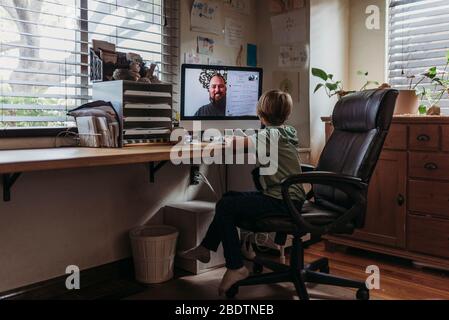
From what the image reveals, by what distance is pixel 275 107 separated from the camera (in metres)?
2.21

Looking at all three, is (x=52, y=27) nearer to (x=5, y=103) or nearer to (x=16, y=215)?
(x=5, y=103)

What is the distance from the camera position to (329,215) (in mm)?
2027

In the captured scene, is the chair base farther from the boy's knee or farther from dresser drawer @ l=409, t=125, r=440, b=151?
dresser drawer @ l=409, t=125, r=440, b=151

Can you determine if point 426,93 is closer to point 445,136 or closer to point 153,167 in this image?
point 445,136

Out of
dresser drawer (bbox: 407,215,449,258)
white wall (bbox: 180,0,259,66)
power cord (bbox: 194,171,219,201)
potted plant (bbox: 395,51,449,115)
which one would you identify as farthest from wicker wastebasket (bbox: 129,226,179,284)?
potted plant (bbox: 395,51,449,115)

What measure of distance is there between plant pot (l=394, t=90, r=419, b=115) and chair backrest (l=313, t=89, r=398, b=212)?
2.32ft

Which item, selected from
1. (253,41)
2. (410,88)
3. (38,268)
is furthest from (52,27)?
(410,88)

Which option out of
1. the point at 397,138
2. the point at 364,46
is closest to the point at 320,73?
the point at 364,46

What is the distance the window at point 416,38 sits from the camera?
3.01 m

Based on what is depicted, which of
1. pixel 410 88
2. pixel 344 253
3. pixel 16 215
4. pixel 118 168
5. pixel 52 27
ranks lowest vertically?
pixel 344 253

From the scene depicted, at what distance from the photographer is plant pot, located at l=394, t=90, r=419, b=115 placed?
2.86 m

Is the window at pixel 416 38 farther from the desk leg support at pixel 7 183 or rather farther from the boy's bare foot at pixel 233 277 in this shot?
the desk leg support at pixel 7 183

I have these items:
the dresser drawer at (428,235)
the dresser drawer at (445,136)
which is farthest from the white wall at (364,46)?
the dresser drawer at (428,235)

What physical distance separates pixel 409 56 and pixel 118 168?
2109mm
